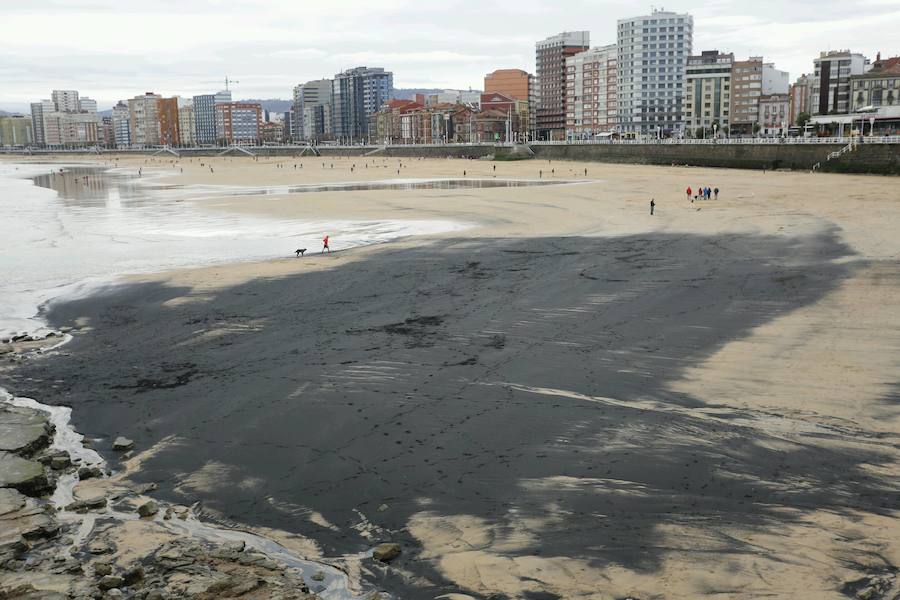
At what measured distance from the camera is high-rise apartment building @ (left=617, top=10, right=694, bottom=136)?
468 feet

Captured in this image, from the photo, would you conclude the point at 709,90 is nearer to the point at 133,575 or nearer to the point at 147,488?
the point at 147,488

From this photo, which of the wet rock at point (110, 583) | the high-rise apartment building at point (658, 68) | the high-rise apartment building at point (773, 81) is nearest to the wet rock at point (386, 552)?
the wet rock at point (110, 583)

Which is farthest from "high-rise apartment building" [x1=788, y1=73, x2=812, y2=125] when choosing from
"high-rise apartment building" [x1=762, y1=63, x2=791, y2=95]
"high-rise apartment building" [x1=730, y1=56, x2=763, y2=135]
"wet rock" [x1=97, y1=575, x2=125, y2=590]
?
"wet rock" [x1=97, y1=575, x2=125, y2=590]

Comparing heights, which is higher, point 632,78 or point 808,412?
point 632,78

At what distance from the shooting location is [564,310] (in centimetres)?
1964

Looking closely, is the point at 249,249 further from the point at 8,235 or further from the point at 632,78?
the point at 632,78

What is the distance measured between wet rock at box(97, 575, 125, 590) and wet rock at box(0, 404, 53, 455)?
14.2 feet

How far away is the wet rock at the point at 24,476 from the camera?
10328 mm

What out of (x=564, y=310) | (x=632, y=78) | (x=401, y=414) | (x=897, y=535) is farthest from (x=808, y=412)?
(x=632, y=78)

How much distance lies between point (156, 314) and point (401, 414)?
10.2 metres

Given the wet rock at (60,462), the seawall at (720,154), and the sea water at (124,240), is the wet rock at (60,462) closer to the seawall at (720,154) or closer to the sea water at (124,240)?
the sea water at (124,240)

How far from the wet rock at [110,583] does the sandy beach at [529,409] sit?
5.69ft

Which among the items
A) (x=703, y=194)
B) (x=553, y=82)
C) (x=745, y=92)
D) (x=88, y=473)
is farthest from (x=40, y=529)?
(x=553, y=82)

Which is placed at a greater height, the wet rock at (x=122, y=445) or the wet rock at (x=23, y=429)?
the wet rock at (x=23, y=429)
